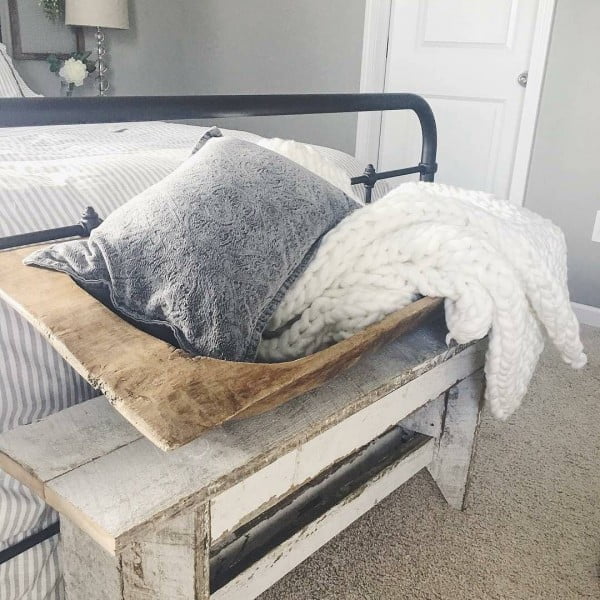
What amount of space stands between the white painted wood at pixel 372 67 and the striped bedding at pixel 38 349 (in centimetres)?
182

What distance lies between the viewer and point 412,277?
0.84m

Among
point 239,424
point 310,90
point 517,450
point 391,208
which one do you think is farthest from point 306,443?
point 310,90

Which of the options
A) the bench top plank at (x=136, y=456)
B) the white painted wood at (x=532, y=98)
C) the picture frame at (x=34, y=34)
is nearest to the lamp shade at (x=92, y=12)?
the picture frame at (x=34, y=34)

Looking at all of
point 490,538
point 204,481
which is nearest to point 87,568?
point 204,481

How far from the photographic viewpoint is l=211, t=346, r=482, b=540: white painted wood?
69 centimetres

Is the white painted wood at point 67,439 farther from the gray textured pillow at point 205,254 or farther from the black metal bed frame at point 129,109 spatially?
the black metal bed frame at point 129,109

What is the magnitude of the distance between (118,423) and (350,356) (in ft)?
0.90

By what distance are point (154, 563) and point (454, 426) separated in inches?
29.6

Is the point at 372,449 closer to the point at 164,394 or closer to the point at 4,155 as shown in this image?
the point at 164,394

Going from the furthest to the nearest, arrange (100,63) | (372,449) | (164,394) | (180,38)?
(180,38), (100,63), (372,449), (164,394)

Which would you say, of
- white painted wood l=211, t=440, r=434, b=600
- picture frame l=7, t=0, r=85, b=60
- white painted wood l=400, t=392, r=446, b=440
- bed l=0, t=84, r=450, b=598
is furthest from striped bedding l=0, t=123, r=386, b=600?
picture frame l=7, t=0, r=85, b=60

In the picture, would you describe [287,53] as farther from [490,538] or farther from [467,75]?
[490,538]

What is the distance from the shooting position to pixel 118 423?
71cm

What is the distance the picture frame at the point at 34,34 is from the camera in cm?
291
